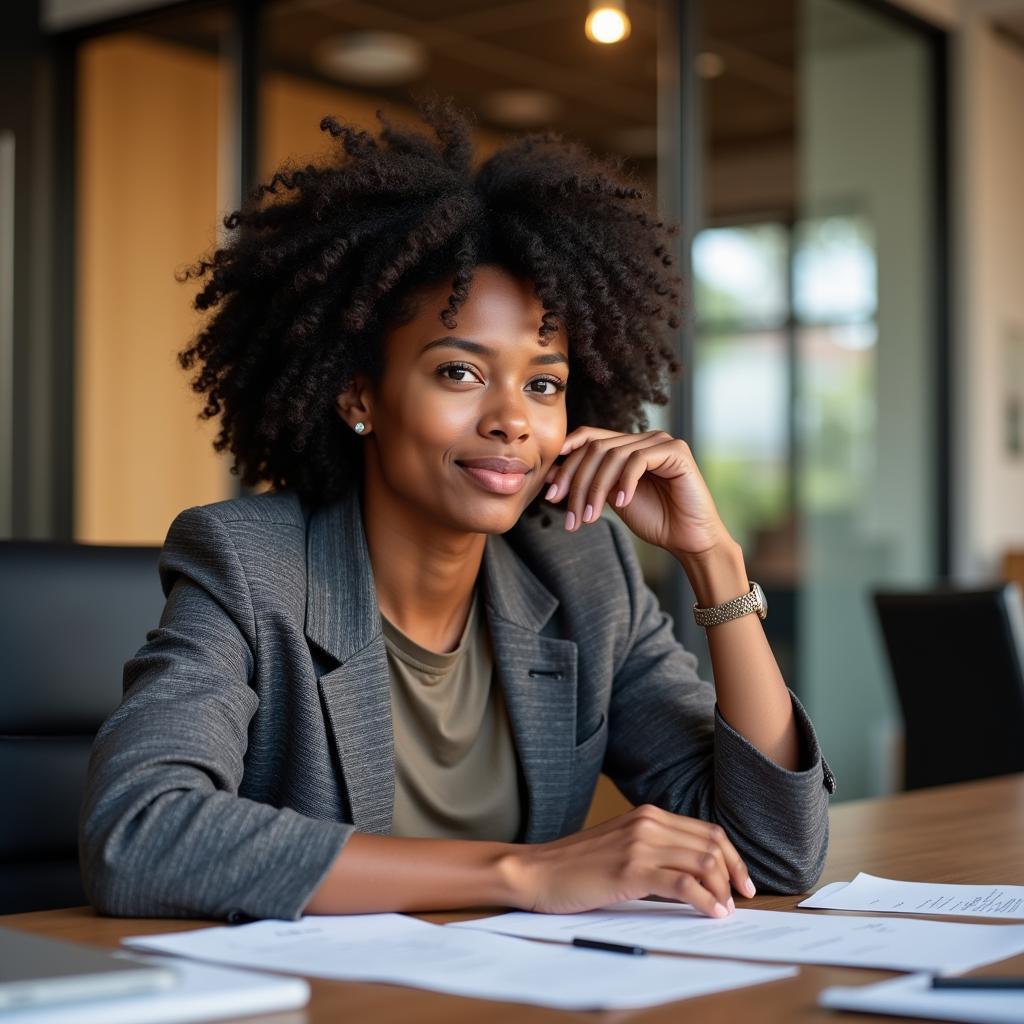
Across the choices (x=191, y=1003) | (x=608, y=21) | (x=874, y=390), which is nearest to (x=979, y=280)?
(x=874, y=390)

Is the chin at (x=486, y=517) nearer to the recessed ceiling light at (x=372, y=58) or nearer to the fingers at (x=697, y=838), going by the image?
the fingers at (x=697, y=838)

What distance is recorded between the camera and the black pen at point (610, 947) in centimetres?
101

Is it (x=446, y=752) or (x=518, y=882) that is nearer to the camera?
(x=518, y=882)

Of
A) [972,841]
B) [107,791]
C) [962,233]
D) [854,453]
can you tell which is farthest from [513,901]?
[962,233]

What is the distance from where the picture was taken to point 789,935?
3.62 feet

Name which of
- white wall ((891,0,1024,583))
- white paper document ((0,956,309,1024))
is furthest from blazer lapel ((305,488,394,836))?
white wall ((891,0,1024,583))

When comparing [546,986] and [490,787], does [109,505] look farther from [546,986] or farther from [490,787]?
[546,986]

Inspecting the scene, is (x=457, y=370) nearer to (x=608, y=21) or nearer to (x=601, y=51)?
(x=608, y=21)

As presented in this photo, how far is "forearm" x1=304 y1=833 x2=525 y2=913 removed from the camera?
1.15m

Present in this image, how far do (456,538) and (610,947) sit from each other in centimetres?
71

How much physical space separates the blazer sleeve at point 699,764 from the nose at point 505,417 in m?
0.30

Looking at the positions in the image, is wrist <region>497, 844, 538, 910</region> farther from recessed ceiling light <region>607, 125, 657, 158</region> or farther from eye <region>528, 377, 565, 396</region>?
recessed ceiling light <region>607, 125, 657, 158</region>

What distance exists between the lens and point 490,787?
5.39ft

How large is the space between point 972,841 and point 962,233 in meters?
3.65
